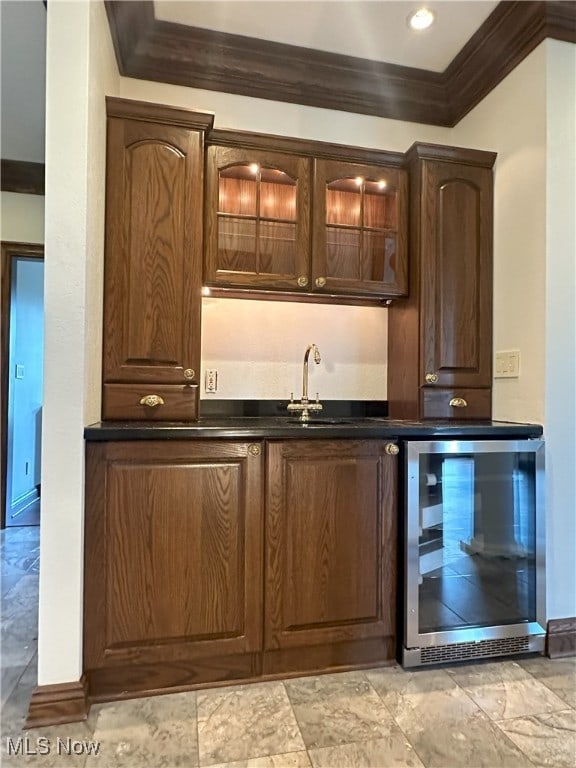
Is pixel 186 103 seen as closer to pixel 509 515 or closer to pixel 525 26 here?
pixel 525 26

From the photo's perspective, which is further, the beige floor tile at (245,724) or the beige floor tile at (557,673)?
the beige floor tile at (557,673)

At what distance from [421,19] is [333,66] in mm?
441

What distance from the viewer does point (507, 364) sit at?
2131mm

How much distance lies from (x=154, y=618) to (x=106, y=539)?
33cm

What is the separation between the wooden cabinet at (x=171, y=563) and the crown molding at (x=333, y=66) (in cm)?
180

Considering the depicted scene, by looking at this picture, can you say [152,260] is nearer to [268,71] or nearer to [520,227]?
[268,71]

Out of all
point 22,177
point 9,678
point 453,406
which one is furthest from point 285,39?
point 9,678

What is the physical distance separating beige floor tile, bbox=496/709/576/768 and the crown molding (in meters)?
2.62

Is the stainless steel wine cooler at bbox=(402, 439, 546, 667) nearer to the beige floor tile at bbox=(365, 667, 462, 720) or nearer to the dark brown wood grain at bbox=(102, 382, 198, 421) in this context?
the beige floor tile at bbox=(365, 667, 462, 720)

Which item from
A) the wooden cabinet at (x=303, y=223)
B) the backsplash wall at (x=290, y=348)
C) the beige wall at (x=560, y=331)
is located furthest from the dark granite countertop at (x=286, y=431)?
the wooden cabinet at (x=303, y=223)

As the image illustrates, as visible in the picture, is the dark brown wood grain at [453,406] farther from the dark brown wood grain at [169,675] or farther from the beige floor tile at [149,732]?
the beige floor tile at [149,732]

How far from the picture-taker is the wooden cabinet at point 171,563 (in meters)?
1.55

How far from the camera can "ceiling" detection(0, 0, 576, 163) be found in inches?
77.4

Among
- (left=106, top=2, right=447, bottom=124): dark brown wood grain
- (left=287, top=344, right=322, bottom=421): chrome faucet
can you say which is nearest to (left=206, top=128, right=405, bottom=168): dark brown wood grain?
(left=106, top=2, right=447, bottom=124): dark brown wood grain
